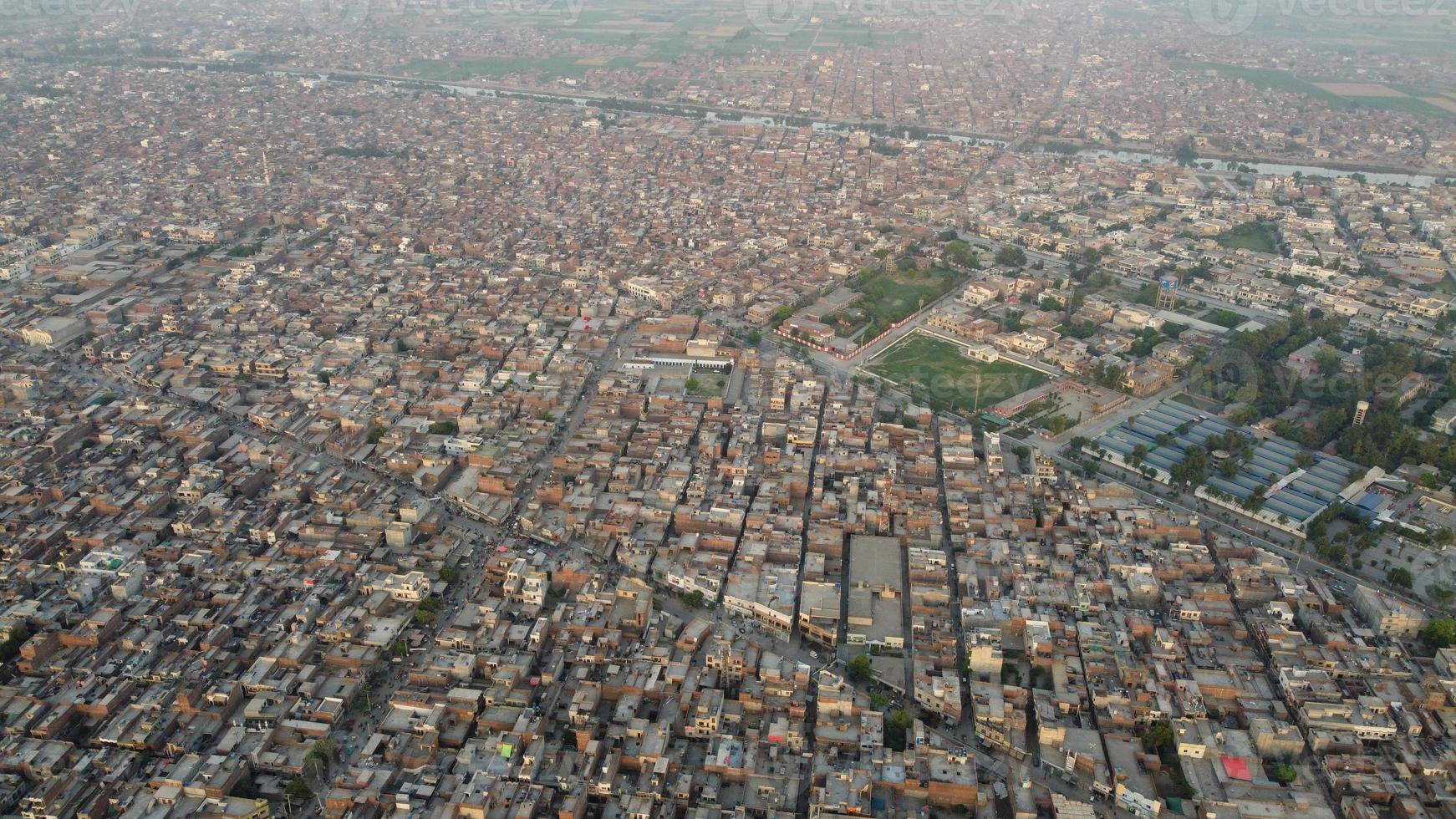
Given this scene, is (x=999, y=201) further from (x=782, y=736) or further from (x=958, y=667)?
(x=782, y=736)

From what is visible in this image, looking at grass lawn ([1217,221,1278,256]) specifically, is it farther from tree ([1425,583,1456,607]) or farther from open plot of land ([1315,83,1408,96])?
open plot of land ([1315,83,1408,96])

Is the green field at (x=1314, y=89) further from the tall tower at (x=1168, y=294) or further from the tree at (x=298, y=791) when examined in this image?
the tree at (x=298, y=791)

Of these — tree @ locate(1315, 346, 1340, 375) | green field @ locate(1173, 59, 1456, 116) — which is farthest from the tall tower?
green field @ locate(1173, 59, 1456, 116)

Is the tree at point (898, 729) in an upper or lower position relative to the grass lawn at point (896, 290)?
lower

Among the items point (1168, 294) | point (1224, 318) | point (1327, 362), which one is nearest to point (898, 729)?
point (1327, 362)

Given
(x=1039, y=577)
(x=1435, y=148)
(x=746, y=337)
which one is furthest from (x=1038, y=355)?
(x=1435, y=148)

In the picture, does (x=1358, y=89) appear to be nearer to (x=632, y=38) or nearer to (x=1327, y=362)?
(x=1327, y=362)

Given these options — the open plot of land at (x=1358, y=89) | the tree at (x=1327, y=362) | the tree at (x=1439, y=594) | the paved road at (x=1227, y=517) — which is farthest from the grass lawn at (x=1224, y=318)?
the open plot of land at (x=1358, y=89)
